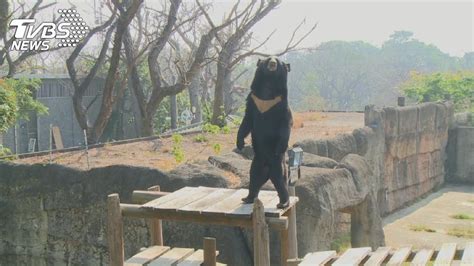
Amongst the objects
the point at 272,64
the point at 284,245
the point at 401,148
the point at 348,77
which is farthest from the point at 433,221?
the point at 348,77

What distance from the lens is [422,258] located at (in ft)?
17.2

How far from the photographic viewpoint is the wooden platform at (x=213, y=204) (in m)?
5.43

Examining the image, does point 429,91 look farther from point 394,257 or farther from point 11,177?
point 394,257

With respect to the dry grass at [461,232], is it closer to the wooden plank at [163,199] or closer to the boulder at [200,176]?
the boulder at [200,176]

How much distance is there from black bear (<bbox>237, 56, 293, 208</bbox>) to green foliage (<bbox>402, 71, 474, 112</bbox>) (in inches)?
876

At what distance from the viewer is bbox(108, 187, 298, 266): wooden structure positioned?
5352 millimetres

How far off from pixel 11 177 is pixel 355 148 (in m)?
8.09

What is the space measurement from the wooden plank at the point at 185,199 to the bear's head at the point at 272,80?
1.16 metres

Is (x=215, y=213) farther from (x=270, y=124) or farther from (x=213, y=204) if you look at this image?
(x=270, y=124)

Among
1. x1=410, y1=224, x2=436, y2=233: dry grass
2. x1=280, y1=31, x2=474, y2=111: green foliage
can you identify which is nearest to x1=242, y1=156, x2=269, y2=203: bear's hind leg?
x1=410, y1=224, x2=436, y2=233: dry grass

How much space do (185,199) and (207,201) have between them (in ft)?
0.78

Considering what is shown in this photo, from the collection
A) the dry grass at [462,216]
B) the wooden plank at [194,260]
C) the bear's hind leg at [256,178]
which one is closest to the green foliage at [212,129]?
the dry grass at [462,216]

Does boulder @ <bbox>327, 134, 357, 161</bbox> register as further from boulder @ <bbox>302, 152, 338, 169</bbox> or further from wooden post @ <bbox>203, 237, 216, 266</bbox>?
wooden post @ <bbox>203, 237, 216, 266</bbox>

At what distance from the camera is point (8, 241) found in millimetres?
10086
